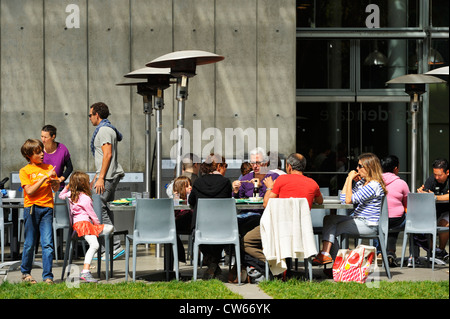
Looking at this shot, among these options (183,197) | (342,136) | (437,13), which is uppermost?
(437,13)

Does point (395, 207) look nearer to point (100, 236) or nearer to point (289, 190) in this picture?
point (289, 190)

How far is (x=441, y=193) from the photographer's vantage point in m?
11.0

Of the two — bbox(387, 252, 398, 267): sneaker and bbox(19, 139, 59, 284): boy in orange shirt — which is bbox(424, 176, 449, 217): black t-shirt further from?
bbox(19, 139, 59, 284): boy in orange shirt

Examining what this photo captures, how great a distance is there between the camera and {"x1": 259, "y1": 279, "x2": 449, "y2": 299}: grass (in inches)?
298

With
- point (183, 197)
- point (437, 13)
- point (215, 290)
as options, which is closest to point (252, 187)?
point (183, 197)

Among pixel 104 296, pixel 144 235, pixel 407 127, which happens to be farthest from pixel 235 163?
pixel 104 296

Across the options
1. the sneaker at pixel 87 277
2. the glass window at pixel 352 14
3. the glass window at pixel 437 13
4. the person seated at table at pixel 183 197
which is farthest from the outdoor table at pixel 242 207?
the glass window at pixel 437 13

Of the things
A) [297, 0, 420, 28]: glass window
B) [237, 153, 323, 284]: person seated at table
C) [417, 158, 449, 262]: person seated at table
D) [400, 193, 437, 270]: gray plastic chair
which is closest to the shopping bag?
[237, 153, 323, 284]: person seated at table

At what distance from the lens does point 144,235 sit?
8.80 meters

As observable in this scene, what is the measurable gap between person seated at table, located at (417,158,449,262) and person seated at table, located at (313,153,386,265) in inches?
70.1

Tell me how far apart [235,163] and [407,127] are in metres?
3.89

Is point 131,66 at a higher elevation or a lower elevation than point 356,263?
higher

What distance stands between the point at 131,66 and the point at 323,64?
3981mm

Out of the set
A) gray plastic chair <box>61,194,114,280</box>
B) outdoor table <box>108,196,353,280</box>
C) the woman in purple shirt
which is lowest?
gray plastic chair <box>61,194,114,280</box>
